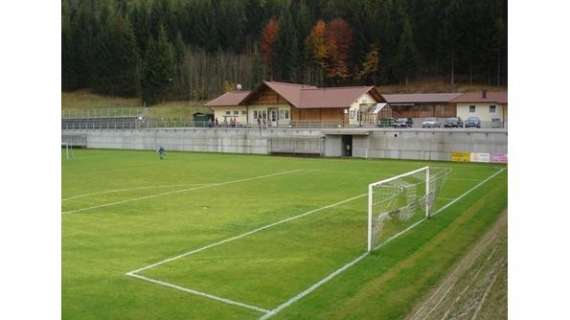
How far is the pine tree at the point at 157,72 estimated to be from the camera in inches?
3322

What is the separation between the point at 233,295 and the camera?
939 cm

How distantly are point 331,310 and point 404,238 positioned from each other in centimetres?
596

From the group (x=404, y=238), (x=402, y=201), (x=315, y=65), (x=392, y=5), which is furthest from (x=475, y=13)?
(x=404, y=238)

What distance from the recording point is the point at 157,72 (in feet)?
278

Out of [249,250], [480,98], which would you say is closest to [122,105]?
[480,98]

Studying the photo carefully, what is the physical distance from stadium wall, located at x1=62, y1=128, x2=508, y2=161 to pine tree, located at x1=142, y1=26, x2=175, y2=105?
25.3 m

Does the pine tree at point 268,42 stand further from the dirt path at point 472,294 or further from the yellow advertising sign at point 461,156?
the dirt path at point 472,294

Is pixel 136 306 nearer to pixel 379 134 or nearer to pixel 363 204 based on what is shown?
pixel 363 204

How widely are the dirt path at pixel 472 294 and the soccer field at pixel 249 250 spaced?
1.58ft

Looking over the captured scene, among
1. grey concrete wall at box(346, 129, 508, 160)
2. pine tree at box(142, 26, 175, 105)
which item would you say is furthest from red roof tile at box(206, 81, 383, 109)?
pine tree at box(142, 26, 175, 105)

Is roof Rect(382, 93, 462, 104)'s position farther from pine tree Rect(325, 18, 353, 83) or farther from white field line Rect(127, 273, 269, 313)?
white field line Rect(127, 273, 269, 313)

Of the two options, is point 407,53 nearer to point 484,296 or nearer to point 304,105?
point 304,105

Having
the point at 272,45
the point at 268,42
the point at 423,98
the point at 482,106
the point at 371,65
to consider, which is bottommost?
the point at 482,106

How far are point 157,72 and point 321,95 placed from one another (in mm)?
40096
